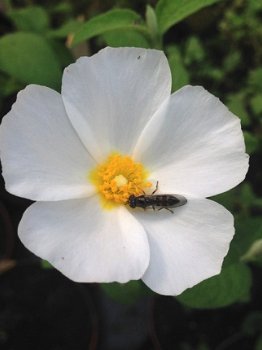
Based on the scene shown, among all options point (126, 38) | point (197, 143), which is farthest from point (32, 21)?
point (197, 143)

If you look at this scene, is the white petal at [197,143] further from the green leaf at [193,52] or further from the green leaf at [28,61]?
the green leaf at [193,52]

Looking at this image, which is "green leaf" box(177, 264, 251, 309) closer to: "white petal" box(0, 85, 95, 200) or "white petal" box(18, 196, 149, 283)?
"white petal" box(18, 196, 149, 283)

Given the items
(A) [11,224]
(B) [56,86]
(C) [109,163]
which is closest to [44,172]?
(C) [109,163]

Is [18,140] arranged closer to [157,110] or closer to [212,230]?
[157,110]

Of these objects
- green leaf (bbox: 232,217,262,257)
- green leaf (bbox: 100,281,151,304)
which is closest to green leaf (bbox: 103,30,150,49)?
green leaf (bbox: 232,217,262,257)

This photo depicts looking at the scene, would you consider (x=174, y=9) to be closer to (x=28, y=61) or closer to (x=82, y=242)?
(x=28, y=61)
